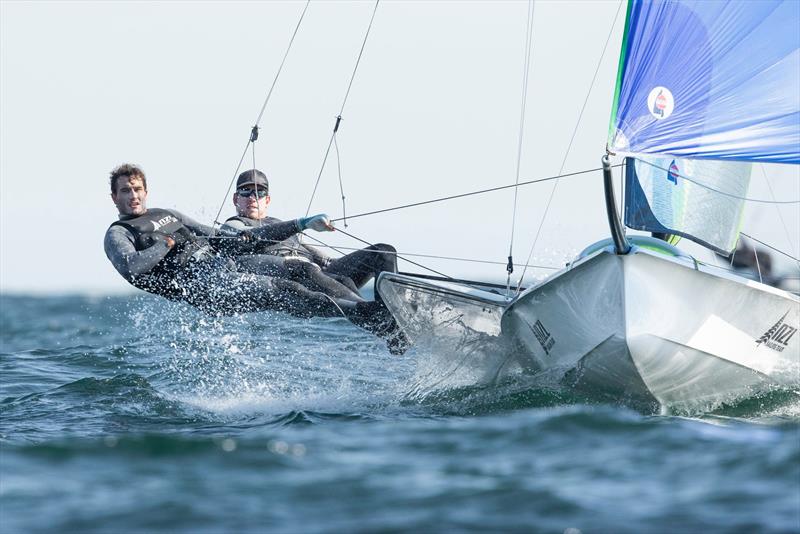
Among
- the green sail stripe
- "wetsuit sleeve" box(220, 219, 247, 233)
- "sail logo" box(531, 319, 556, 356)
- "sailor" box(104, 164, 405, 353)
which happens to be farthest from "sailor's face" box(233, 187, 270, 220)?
the green sail stripe

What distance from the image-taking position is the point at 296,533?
379cm

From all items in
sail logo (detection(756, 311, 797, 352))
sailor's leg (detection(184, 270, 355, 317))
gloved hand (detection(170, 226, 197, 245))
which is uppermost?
gloved hand (detection(170, 226, 197, 245))

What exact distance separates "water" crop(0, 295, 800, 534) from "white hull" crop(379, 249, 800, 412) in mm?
189

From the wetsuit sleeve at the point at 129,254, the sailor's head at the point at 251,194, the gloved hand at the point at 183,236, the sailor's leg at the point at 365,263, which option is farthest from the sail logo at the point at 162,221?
the sailor's leg at the point at 365,263

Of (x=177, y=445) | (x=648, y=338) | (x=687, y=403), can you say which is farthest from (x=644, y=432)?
(x=177, y=445)

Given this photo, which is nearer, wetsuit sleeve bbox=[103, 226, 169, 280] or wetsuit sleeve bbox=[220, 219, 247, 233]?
wetsuit sleeve bbox=[103, 226, 169, 280]

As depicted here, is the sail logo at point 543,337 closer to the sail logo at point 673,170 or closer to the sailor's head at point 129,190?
the sail logo at point 673,170

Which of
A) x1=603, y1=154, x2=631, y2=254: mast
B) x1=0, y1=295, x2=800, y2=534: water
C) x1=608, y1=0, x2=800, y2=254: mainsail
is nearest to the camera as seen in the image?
x1=0, y1=295, x2=800, y2=534: water

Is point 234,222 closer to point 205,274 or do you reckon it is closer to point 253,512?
point 205,274

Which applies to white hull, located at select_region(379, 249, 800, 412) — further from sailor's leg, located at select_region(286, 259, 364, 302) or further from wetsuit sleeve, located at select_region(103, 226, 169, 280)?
wetsuit sleeve, located at select_region(103, 226, 169, 280)

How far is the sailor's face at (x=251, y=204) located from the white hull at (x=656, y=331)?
86.2 inches

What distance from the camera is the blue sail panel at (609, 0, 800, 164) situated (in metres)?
6.20

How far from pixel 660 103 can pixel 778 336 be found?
4.73ft

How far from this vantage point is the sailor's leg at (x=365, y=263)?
7.48 metres
